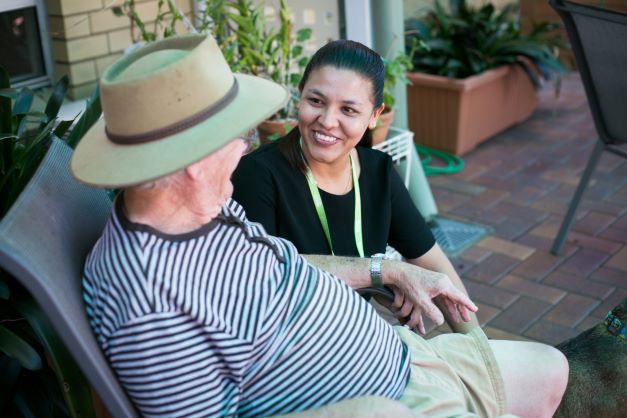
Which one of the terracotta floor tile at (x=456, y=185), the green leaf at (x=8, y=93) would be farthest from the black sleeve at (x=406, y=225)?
the terracotta floor tile at (x=456, y=185)

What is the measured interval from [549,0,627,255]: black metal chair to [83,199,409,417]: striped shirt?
6.73 feet

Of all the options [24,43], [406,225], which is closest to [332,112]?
[406,225]

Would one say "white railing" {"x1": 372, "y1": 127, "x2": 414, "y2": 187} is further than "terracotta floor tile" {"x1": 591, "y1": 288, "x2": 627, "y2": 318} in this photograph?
Yes

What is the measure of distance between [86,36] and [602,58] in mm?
2288

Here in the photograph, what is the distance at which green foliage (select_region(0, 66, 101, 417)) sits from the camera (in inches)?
78.2

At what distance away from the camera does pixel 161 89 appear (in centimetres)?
160

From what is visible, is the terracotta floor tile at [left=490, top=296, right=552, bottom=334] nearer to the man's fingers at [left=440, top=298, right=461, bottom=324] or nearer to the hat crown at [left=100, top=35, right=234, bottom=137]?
the man's fingers at [left=440, top=298, right=461, bottom=324]

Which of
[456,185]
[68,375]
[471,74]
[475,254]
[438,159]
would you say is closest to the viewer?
[68,375]

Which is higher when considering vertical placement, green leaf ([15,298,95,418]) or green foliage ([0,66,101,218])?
green foliage ([0,66,101,218])

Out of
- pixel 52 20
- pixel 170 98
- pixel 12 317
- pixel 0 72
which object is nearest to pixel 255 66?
pixel 52 20

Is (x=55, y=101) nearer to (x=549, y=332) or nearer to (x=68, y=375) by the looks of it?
(x=68, y=375)

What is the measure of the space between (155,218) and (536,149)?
4239mm

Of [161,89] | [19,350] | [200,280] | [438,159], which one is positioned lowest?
[438,159]

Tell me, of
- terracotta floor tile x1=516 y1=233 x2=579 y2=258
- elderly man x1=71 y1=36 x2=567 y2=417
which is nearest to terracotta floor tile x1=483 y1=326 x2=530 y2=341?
terracotta floor tile x1=516 y1=233 x2=579 y2=258
